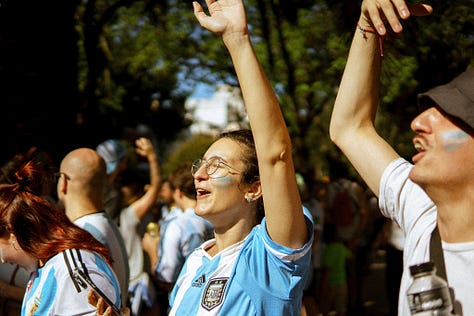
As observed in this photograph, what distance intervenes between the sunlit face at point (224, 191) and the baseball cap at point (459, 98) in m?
1.09

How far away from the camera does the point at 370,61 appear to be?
8.54 feet

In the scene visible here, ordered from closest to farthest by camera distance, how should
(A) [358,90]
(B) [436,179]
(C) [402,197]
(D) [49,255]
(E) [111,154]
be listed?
(B) [436,179]
(C) [402,197]
(A) [358,90]
(D) [49,255]
(E) [111,154]

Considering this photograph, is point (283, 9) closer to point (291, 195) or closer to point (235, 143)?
point (235, 143)

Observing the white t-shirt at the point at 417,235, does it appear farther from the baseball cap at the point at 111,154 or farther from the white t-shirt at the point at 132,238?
the white t-shirt at the point at 132,238

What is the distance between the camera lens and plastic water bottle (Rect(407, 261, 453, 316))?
1871mm

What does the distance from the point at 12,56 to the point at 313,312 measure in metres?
3.81

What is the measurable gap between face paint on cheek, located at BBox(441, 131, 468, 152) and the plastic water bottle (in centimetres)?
34

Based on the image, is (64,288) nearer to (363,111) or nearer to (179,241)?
(363,111)

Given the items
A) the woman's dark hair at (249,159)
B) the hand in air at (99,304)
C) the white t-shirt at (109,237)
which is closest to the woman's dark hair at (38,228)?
the hand in air at (99,304)

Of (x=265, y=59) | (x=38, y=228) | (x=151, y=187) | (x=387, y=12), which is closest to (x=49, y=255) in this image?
(x=38, y=228)

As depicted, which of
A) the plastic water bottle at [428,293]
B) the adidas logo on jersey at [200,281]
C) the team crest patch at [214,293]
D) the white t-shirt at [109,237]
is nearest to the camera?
the plastic water bottle at [428,293]

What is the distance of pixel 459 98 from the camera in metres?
2.06

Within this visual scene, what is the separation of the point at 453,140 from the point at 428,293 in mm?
449

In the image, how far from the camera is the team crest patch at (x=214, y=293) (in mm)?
2695
